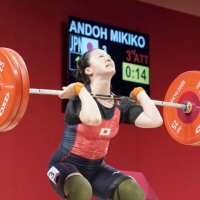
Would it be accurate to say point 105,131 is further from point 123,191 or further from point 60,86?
point 60,86

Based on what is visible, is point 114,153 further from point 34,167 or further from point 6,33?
point 6,33

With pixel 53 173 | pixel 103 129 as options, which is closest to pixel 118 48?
pixel 103 129

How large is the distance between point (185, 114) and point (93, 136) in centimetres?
74

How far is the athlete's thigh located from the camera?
251 centimetres

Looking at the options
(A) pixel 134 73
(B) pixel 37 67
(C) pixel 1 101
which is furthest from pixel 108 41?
(C) pixel 1 101

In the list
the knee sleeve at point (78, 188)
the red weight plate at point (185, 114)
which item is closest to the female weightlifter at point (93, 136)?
the knee sleeve at point (78, 188)

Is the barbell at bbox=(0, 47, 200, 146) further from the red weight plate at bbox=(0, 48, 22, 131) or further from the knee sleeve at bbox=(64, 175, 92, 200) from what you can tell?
the knee sleeve at bbox=(64, 175, 92, 200)

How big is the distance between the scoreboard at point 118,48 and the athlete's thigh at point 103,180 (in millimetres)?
1955

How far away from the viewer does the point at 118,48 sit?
4.76 m

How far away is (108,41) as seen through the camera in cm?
472

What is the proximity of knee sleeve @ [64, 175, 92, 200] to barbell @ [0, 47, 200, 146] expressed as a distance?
38cm

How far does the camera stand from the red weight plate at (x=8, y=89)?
2.44m

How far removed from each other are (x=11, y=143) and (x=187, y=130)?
1.72 m

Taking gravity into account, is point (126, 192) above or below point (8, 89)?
below
